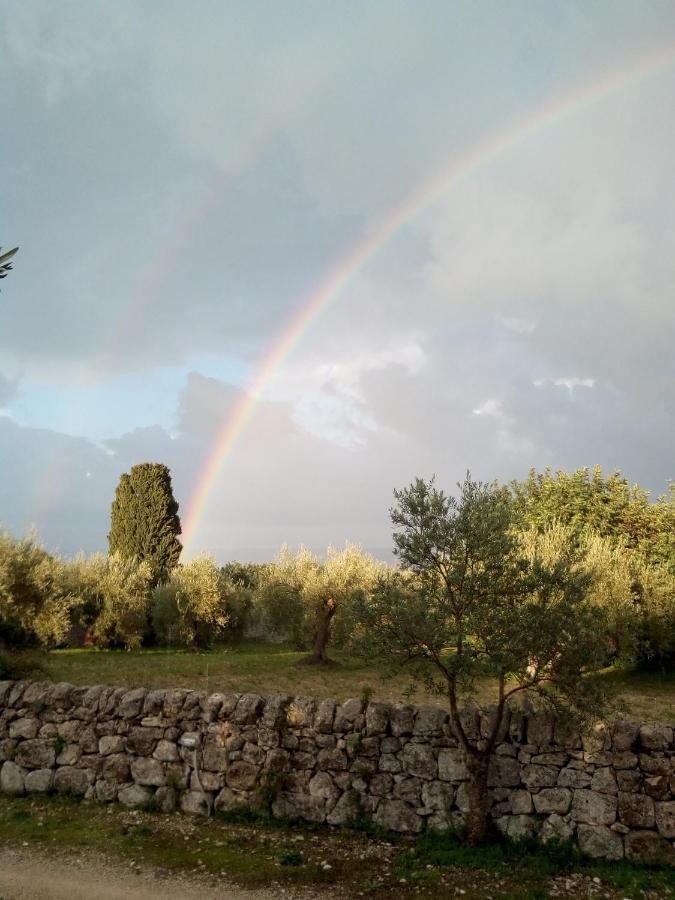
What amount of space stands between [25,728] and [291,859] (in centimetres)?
641

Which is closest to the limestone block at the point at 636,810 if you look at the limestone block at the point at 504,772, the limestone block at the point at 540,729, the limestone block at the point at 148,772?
the limestone block at the point at 540,729

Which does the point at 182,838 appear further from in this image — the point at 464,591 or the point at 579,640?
the point at 579,640

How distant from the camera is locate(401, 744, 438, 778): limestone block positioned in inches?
377

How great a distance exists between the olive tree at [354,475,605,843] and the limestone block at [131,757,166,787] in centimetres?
501

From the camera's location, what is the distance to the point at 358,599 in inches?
357

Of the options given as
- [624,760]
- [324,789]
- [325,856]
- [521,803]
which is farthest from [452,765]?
[624,760]

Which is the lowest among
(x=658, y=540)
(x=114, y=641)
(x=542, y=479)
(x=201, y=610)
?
(x=114, y=641)

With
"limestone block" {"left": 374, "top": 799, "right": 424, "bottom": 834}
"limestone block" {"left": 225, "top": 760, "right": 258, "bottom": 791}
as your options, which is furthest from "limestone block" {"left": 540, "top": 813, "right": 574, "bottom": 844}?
"limestone block" {"left": 225, "top": 760, "right": 258, "bottom": 791}

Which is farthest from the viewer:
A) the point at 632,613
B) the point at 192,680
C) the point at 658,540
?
the point at 658,540

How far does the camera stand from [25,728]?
11.5m

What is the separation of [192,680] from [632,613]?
62.8 feet

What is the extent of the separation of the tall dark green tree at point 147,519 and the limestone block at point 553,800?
1565 inches

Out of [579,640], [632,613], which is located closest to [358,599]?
[579,640]

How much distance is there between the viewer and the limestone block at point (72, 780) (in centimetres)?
1091
